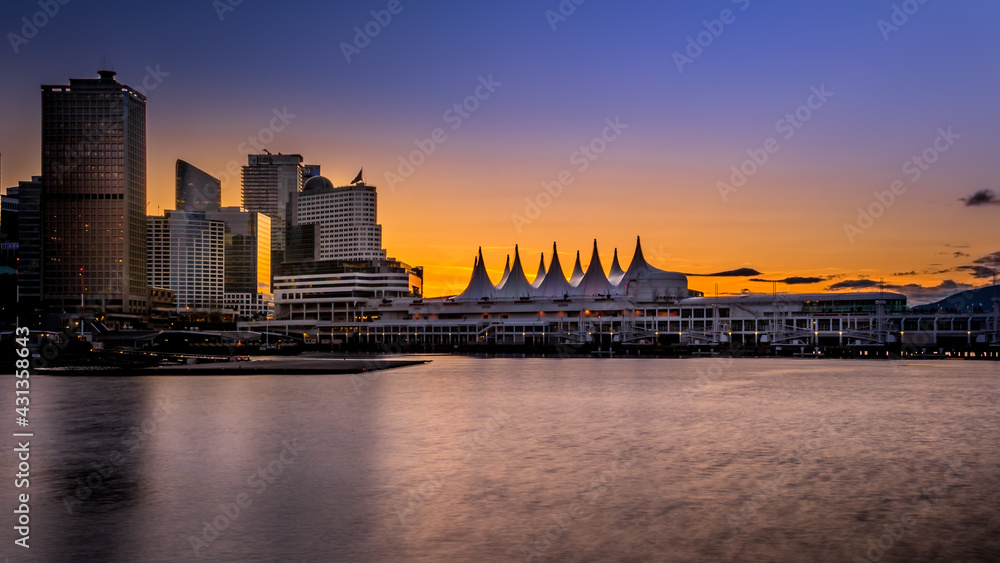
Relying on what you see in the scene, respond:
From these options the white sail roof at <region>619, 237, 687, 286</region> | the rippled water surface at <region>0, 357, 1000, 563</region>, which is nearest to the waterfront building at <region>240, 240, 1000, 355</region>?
the white sail roof at <region>619, 237, 687, 286</region>

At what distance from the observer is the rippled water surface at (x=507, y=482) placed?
656 inches

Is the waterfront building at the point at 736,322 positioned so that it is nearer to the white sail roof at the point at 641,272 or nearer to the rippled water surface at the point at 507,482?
the white sail roof at the point at 641,272

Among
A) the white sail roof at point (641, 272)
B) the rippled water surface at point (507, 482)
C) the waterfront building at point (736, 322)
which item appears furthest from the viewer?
the white sail roof at point (641, 272)

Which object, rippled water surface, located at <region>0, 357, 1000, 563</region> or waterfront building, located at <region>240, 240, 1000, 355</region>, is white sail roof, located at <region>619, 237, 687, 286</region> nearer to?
waterfront building, located at <region>240, 240, 1000, 355</region>

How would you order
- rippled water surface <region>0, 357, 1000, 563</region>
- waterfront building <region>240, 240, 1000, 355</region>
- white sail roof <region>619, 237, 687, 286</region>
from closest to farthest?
rippled water surface <region>0, 357, 1000, 563</region>, waterfront building <region>240, 240, 1000, 355</region>, white sail roof <region>619, 237, 687, 286</region>

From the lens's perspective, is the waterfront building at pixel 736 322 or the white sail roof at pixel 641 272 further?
the white sail roof at pixel 641 272

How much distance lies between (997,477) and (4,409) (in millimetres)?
41534

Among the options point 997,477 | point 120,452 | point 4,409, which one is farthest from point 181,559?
point 4,409

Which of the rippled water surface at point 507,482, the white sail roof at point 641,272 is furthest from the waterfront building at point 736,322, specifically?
the rippled water surface at point 507,482

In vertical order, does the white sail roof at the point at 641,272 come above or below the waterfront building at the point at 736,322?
above

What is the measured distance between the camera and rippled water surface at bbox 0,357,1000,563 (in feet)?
54.7

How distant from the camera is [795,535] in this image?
691 inches

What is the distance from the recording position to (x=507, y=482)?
76.1 ft

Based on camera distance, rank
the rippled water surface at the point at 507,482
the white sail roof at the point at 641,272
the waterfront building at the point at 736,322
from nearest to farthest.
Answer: the rippled water surface at the point at 507,482 < the waterfront building at the point at 736,322 < the white sail roof at the point at 641,272
